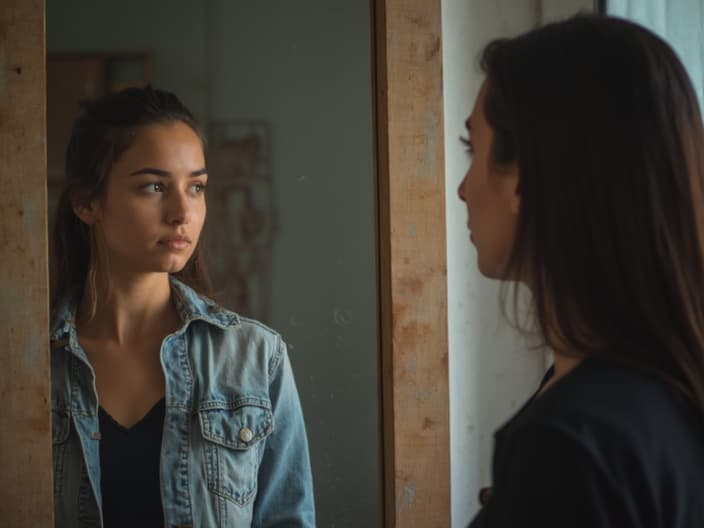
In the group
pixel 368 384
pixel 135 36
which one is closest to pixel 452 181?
pixel 368 384

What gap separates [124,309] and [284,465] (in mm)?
381

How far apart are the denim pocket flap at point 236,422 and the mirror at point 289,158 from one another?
78 millimetres

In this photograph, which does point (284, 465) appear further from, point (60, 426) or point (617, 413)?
point (617, 413)

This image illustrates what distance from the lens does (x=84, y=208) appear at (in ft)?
3.98

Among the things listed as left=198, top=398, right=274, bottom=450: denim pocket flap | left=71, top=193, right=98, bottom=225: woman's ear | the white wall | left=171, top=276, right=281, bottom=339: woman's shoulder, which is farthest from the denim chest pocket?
the white wall

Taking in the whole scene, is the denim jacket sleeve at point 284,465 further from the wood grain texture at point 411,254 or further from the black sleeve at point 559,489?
the black sleeve at point 559,489

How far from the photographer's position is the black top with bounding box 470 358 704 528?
552 millimetres

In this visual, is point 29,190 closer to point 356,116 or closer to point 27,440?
point 27,440

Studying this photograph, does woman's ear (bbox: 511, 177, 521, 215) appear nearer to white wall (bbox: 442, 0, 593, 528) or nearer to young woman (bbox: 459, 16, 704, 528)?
young woman (bbox: 459, 16, 704, 528)

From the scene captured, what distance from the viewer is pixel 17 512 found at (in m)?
1.17

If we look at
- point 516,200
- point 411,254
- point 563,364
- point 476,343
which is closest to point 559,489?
point 563,364

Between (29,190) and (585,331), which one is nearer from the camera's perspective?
(585,331)

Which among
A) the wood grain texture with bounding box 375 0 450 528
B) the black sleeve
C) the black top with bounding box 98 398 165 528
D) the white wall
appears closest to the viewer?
the black sleeve

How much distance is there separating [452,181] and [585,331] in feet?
2.87
